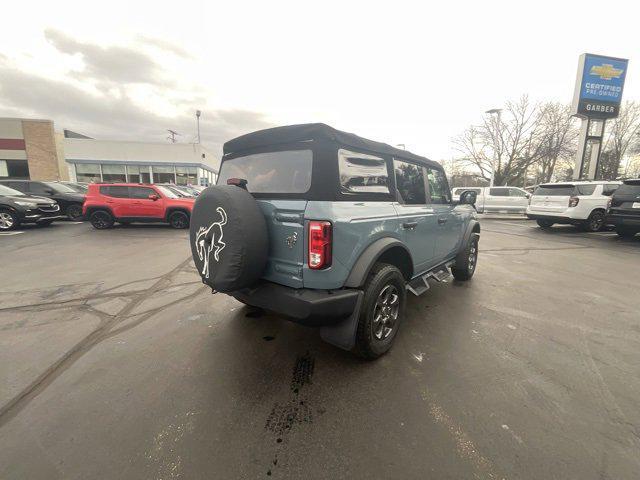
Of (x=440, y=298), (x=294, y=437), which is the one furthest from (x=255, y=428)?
(x=440, y=298)

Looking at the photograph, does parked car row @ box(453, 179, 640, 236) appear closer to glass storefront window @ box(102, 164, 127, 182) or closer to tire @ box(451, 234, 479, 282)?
tire @ box(451, 234, 479, 282)

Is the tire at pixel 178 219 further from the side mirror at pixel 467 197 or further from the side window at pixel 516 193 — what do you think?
the side window at pixel 516 193

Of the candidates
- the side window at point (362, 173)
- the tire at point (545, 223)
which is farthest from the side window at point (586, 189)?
the side window at point (362, 173)

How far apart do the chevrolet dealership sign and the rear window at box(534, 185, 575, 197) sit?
10900 mm

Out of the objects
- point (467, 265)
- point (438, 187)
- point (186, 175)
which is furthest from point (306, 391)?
point (186, 175)

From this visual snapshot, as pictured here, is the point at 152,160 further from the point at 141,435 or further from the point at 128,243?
the point at 141,435

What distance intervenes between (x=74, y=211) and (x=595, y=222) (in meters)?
20.7

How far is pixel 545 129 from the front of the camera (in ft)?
91.5

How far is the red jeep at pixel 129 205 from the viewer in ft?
33.0

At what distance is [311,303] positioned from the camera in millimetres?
2148

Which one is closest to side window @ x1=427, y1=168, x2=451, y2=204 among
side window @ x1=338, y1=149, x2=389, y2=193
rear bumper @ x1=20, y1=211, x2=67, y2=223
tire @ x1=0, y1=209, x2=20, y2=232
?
side window @ x1=338, y1=149, x2=389, y2=193

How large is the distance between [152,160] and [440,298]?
34.5 metres

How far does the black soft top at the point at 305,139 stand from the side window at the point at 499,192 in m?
17.0

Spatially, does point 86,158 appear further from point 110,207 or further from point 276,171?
point 276,171
